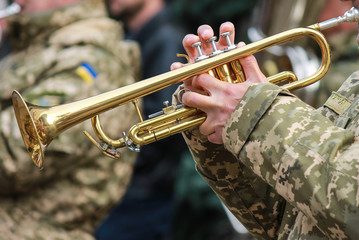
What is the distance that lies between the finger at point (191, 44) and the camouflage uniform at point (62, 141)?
1649mm

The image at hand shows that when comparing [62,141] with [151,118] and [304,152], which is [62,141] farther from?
[304,152]

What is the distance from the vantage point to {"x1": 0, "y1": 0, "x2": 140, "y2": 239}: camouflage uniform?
3.49 meters

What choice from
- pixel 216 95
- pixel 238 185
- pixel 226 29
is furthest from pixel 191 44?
pixel 238 185

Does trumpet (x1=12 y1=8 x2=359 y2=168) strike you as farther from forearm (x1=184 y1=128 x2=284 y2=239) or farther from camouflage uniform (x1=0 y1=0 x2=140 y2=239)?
camouflage uniform (x1=0 y1=0 x2=140 y2=239)

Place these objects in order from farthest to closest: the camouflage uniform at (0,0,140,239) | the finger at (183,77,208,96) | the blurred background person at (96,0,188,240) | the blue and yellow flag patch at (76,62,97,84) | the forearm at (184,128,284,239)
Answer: the blurred background person at (96,0,188,240) → the blue and yellow flag patch at (76,62,97,84) → the camouflage uniform at (0,0,140,239) → the forearm at (184,128,284,239) → the finger at (183,77,208,96)

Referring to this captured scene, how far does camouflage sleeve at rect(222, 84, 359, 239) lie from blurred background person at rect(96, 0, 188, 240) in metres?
2.61

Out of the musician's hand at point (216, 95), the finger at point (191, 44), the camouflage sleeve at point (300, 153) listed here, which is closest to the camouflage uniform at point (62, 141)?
the finger at point (191, 44)

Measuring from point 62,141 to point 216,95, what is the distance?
1.93 meters

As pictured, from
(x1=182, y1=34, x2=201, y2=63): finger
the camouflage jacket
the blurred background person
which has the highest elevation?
(x1=182, y1=34, x2=201, y2=63): finger

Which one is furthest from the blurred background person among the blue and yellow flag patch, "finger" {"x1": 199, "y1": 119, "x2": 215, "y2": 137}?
"finger" {"x1": 199, "y1": 119, "x2": 215, "y2": 137}

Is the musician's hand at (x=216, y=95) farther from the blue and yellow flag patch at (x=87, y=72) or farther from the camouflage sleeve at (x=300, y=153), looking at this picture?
the blue and yellow flag patch at (x=87, y=72)

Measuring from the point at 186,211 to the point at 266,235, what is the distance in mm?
2539

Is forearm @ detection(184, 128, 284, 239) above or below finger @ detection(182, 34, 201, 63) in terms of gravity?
below

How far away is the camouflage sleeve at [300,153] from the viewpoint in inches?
59.2
